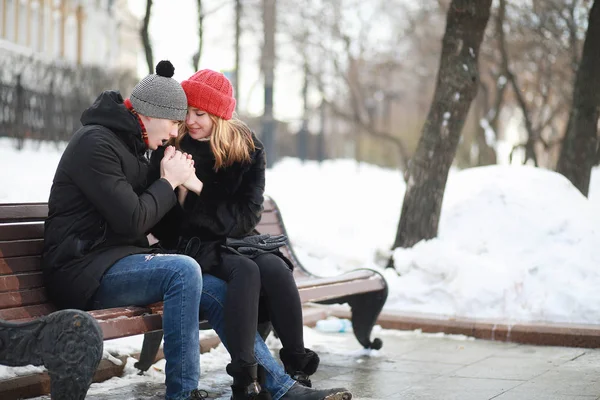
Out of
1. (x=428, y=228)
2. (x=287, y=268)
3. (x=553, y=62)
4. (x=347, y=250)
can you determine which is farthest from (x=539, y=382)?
(x=553, y=62)

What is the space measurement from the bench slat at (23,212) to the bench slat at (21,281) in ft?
1.00

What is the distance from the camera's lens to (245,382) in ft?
14.4

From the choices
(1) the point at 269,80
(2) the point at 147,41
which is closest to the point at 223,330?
(2) the point at 147,41

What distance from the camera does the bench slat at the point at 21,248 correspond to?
14.4 ft

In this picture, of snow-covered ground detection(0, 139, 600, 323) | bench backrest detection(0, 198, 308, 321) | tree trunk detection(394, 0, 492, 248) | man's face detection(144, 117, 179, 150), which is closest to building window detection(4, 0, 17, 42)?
snow-covered ground detection(0, 139, 600, 323)

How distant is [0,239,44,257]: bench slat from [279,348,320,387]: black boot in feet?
4.24

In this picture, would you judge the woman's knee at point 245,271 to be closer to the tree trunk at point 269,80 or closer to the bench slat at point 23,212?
the bench slat at point 23,212

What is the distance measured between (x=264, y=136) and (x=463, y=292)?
8.89 meters

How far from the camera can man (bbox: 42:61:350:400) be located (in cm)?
421

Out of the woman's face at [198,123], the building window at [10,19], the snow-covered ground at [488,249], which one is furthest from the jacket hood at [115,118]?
the building window at [10,19]

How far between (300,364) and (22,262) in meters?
1.42

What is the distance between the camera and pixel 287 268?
4730 millimetres

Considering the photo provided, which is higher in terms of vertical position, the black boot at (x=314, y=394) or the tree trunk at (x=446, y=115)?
the tree trunk at (x=446, y=115)

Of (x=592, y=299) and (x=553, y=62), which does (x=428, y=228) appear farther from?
(x=553, y=62)
